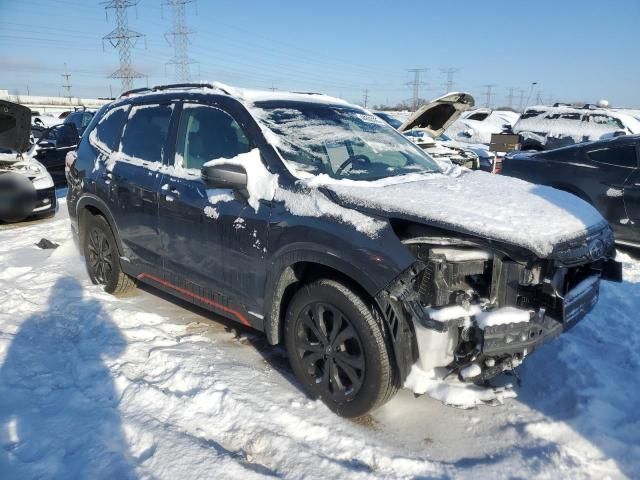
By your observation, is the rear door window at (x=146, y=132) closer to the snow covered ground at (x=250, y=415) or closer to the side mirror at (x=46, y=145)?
the snow covered ground at (x=250, y=415)

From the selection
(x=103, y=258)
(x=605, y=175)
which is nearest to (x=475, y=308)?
(x=103, y=258)

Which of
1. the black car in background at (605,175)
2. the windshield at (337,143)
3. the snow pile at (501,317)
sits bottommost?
the snow pile at (501,317)

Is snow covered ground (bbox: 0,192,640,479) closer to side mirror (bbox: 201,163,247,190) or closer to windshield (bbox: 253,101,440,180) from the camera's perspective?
side mirror (bbox: 201,163,247,190)

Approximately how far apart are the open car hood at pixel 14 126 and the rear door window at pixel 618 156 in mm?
8358

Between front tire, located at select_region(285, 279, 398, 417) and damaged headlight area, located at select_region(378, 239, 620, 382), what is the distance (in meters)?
0.16

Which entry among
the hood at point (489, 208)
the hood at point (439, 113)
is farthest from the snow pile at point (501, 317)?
the hood at point (439, 113)

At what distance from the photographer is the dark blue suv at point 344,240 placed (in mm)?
2539

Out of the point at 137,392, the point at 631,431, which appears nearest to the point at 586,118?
the point at 631,431

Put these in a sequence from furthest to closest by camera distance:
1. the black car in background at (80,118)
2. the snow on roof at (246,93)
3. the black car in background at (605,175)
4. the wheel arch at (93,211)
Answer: the black car in background at (80,118) < the black car in background at (605,175) < the wheel arch at (93,211) < the snow on roof at (246,93)

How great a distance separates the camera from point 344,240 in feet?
8.91

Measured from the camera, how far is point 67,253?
20.2 ft

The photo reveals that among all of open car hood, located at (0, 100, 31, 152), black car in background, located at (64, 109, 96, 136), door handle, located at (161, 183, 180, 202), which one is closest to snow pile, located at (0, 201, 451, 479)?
door handle, located at (161, 183, 180, 202)

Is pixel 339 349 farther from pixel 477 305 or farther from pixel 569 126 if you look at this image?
pixel 569 126

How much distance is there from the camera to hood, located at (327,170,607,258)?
95.5 inches
